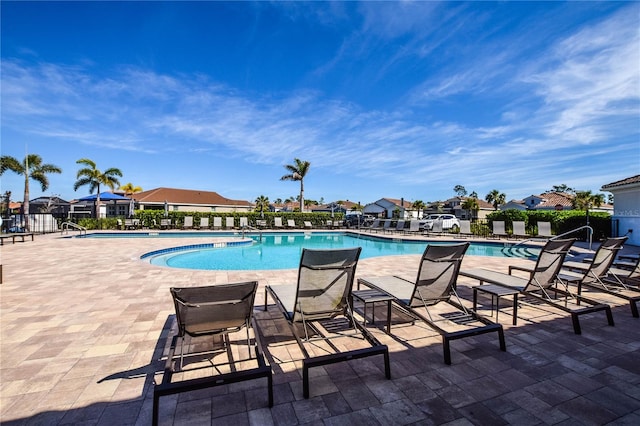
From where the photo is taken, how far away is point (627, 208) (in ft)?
39.9

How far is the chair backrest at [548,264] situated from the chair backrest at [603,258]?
0.88 metres

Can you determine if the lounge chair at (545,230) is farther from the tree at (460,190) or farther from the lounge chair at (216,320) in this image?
the tree at (460,190)

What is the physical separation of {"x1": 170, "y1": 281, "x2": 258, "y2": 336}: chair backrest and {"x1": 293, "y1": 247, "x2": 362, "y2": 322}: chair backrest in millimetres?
516

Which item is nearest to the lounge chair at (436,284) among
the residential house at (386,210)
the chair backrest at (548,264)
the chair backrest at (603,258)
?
the chair backrest at (548,264)

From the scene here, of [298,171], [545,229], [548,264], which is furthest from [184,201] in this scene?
[548,264]

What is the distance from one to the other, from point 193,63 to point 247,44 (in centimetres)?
342

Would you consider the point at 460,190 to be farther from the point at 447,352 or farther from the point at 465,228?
the point at 447,352

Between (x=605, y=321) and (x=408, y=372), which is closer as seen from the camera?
(x=408, y=372)

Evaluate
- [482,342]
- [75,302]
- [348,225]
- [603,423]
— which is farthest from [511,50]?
[348,225]

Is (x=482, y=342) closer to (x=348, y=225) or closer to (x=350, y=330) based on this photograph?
(x=350, y=330)

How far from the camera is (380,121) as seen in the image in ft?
71.4

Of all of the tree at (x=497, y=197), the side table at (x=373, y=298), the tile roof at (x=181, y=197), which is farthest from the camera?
the tree at (x=497, y=197)

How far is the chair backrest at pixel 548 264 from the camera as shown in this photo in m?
3.81

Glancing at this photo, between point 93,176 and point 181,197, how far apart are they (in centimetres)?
1180
